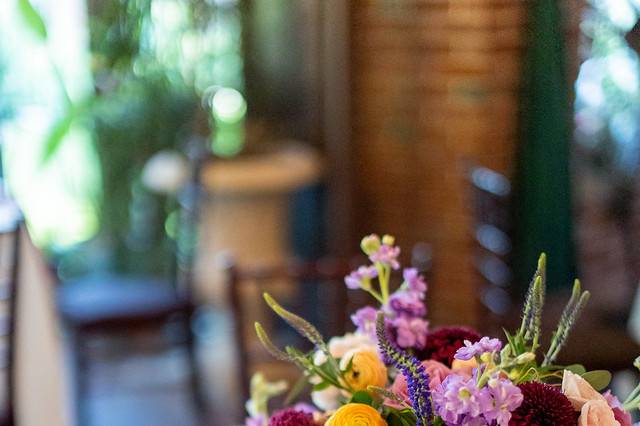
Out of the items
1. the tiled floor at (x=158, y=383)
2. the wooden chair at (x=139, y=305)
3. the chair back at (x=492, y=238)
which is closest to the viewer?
the chair back at (x=492, y=238)

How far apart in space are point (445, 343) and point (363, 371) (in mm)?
88

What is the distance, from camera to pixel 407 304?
953 millimetres

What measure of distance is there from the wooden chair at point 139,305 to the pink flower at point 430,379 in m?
2.23

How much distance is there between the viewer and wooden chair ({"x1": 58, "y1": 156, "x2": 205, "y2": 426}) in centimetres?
299

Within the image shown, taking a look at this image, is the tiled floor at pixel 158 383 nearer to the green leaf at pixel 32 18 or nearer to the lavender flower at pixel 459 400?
the green leaf at pixel 32 18

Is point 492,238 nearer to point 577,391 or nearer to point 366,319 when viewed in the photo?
point 366,319

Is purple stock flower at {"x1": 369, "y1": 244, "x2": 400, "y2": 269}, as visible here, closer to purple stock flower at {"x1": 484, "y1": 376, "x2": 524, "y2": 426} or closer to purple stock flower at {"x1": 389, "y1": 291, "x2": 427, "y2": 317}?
purple stock flower at {"x1": 389, "y1": 291, "x2": 427, "y2": 317}

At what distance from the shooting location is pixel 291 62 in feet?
12.5

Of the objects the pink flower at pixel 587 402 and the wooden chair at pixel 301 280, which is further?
the wooden chair at pixel 301 280

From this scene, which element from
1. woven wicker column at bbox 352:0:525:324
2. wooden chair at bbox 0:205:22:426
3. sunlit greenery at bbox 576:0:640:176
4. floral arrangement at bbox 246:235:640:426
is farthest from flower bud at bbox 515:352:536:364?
woven wicker column at bbox 352:0:525:324

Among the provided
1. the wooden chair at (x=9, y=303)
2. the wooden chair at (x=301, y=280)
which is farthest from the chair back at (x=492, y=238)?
the wooden chair at (x=9, y=303)

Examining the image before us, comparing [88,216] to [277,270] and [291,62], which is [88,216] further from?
[277,270]

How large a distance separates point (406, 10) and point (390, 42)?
0.16m

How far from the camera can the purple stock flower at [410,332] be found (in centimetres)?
94
